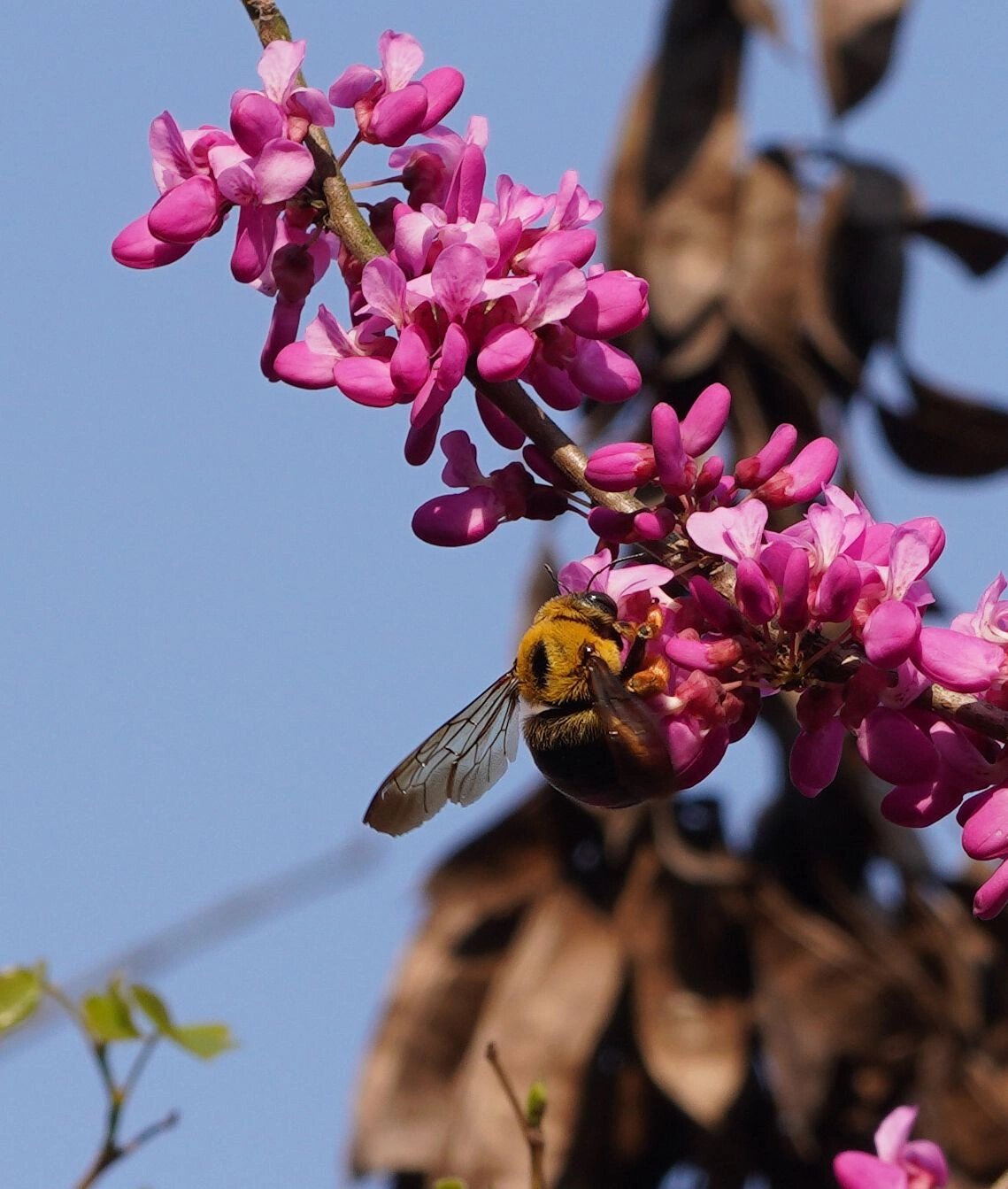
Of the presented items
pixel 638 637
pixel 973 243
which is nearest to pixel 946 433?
pixel 973 243

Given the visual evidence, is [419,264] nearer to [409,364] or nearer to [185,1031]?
[409,364]

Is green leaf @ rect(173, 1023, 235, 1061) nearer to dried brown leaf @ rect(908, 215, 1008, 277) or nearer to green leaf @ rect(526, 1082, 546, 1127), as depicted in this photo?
green leaf @ rect(526, 1082, 546, 1127)

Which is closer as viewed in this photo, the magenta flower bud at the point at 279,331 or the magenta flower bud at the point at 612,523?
the magenta flower bud at the point at 612,523

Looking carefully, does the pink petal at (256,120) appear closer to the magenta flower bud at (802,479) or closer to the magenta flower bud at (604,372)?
the magenta flower bud at (604,372)

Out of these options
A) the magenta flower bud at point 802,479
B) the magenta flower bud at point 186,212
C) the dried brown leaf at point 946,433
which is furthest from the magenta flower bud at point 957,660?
the dried brown leaf at point 946,433

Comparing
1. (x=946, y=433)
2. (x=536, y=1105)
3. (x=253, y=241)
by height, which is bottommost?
(x=946, y=433)

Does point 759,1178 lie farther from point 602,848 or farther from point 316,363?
point 316,363
